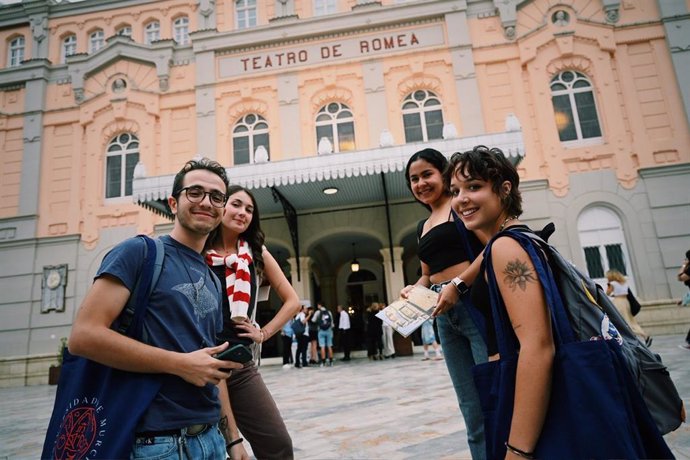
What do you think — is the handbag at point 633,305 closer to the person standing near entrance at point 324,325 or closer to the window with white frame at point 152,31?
the person standing near entrance at point 324,325

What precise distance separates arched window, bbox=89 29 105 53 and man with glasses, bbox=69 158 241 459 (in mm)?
19328

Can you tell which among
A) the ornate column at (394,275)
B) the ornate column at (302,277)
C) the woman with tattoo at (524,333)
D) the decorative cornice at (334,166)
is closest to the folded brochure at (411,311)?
the woman with tattoo at (524,333)

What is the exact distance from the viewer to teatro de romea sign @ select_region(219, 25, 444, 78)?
1498cm

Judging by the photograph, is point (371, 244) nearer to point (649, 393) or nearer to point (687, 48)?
point (687, 48)

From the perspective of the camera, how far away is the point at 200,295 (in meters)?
1.69

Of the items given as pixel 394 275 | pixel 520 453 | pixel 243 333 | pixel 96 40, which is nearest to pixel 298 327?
pixel 394 275

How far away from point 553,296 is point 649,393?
405 mm

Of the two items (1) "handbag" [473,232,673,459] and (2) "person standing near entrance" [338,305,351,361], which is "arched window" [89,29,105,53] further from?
(1) "handbag" [473,232,673,459]

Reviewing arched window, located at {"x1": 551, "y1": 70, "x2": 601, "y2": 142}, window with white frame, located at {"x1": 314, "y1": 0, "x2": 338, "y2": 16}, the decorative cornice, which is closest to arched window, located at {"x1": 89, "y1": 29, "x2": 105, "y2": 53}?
window with white frame, located at {"x1": 314, "y1": 0, "x2": 338, "y2": 16}

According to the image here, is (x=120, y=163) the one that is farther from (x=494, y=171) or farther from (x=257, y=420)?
(x=494, y=171)

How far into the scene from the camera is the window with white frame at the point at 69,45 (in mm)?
16906

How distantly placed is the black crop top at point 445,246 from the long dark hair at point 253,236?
1.00 m

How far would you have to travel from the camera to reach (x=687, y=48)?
43.6 feet

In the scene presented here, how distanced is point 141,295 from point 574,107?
610 inches
